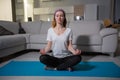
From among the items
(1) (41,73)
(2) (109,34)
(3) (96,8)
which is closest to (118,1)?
(3) (96,8)

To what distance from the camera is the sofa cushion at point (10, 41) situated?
239 cm

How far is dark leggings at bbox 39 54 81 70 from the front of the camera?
1922 millimetres

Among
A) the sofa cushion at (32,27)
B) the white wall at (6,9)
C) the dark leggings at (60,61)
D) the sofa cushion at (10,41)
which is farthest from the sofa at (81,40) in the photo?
the white wall at (6,9)

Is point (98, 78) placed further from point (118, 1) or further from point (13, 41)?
point (118, 1)

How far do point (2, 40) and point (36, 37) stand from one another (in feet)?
3.32

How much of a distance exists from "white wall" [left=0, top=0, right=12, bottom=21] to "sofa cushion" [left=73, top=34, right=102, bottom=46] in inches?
147

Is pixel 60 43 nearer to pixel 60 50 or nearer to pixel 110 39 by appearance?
pixel 60 50

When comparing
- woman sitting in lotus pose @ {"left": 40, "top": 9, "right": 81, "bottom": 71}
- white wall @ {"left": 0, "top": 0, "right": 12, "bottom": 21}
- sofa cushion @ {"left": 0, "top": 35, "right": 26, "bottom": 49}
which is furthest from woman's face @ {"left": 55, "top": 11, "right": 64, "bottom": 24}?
white wall @ {"left": 0, "top": 0, "right": 12, "bottom": 21}

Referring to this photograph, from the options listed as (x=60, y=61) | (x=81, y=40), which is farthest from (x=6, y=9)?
(x=60, y=61)

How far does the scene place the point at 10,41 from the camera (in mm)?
2600

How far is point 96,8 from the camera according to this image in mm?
6234

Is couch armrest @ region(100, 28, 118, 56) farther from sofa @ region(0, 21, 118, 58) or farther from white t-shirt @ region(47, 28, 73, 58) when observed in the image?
white t-shirt @ region(47, 28, 73, 58)

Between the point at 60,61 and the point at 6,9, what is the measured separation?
461cm

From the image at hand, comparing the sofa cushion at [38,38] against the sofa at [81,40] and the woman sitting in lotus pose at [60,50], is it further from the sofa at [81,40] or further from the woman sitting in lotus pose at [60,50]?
the woman sitting in lotus pose at [60,50]
